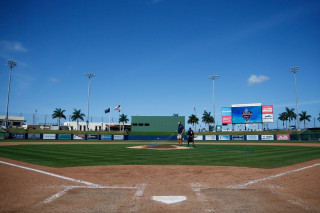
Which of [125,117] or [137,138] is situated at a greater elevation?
[125,117]

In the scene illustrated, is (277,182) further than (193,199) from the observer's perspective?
Yes

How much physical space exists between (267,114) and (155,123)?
36232mm

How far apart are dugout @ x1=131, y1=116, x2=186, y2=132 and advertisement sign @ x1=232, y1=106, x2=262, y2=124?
71.0 feet

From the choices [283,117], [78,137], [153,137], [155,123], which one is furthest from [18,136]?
[283,117]

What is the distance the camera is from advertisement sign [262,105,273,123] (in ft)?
Answer: 175

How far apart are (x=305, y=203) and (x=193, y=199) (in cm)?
224

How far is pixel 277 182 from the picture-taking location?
5.79 metres

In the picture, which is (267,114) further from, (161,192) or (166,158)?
(161,192)

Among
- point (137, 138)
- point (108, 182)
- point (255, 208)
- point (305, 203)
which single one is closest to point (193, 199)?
point (255, 208)

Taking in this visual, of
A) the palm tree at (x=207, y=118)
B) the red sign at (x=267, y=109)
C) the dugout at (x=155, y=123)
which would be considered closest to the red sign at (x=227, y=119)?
the red sign at (x=267, y=109)

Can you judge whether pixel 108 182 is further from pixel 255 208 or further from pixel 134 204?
pixel 255 208

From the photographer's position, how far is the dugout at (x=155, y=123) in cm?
7219

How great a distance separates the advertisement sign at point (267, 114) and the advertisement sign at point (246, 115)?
47.6 inches

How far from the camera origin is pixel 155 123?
72.4 meters
